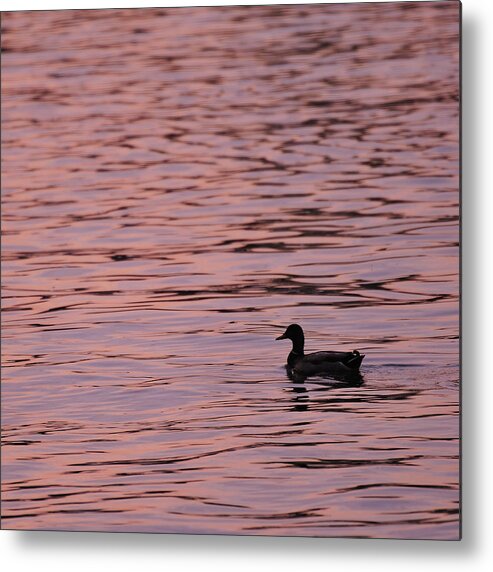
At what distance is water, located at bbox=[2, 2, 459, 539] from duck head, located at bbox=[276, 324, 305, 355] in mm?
28

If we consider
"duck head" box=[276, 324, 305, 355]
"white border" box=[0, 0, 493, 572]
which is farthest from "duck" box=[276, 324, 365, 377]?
"white border" box=[0, 0, 493, 572]

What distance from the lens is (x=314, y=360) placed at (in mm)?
3096

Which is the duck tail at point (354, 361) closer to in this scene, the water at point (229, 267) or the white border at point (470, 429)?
the water at point (229, 267)

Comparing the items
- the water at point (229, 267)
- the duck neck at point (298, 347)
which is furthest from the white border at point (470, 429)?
the duck neck at point (298, 347)

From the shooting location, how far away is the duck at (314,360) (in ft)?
10.1

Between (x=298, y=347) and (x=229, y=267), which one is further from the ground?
(x=229, y=267)

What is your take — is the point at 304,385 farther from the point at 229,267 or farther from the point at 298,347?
the point at 229,267

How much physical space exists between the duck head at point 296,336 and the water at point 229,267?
0.03m

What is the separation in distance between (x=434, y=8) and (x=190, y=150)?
2.74 feet

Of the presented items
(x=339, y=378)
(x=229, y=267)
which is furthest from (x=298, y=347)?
(x=229, y=267)

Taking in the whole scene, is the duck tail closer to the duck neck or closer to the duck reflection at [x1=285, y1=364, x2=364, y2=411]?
the duck reflection at [x1=285, y1=364, x2=364, y2=411]

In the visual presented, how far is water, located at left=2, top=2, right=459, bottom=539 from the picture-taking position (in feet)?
10.3

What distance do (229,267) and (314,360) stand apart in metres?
0.39

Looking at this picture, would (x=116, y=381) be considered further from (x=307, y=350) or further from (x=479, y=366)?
(x=479, y=366)
